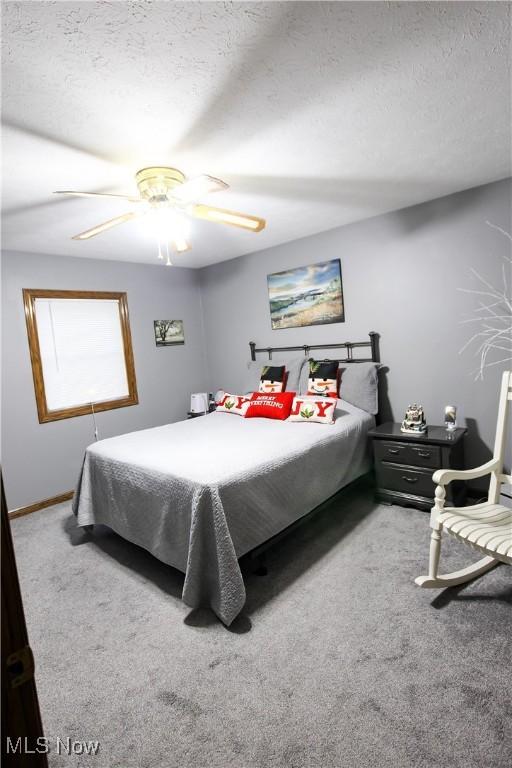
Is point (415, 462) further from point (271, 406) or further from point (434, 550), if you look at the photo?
point (271, 406)

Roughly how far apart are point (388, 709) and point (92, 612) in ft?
5.14

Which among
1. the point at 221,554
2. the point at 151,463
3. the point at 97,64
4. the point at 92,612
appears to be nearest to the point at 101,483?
the point at 151,463

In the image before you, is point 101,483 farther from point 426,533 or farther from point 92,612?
point 426,533

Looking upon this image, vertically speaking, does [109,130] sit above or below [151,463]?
above

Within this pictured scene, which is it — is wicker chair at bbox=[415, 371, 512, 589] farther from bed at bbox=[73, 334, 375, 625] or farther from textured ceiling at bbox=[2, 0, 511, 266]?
textured ceiling at bbox=[2, 0, 511, 266]

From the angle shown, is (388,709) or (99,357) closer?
(388,709)

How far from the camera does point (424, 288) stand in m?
3.35

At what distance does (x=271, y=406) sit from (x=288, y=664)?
7.00 feet

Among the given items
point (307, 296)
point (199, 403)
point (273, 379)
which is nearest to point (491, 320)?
point (307, 296)

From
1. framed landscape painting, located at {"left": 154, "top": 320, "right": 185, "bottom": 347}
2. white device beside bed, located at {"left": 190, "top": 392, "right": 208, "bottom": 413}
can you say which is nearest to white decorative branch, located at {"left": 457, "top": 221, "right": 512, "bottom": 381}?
white device beside bed, located at {"left": 190, "top": 392, "right": 208, "bottom": 413}

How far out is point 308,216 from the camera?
11.0 feet

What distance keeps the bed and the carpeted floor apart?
0.24 meters

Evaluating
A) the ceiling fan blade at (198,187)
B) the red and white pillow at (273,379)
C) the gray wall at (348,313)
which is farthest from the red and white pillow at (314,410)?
the ceiling fan blade at (198,187)

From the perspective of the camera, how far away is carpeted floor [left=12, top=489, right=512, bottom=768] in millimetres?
1380
